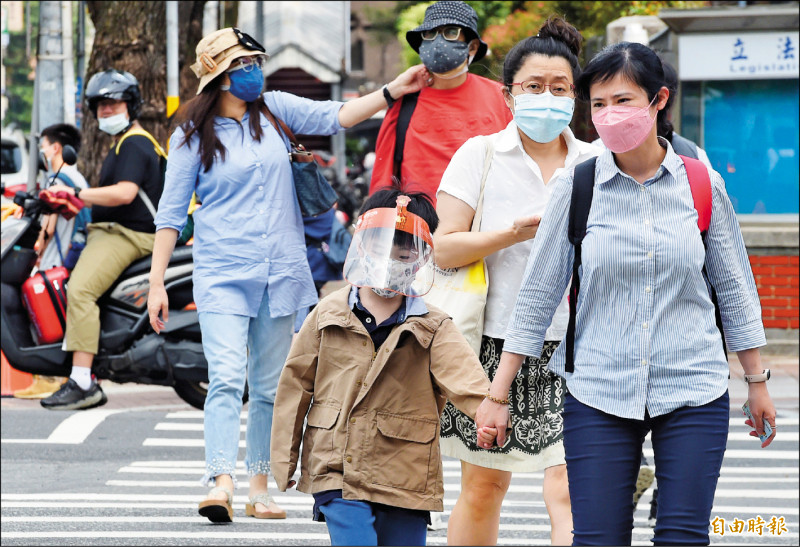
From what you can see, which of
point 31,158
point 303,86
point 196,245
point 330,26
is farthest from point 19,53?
point 196,245

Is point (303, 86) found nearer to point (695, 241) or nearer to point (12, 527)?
point (12, 527)

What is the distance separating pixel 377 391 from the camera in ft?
12.9

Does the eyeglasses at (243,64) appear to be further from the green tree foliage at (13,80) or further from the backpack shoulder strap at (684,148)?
the green tree foliage at (13,80)

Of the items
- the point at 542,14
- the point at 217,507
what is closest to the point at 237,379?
the point at 217,507

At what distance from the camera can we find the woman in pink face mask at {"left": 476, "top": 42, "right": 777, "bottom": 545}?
3.53 metres

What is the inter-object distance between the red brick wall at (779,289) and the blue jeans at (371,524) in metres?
8.92

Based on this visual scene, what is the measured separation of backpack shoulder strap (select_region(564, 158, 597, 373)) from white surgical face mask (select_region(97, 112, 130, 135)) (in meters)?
4.32

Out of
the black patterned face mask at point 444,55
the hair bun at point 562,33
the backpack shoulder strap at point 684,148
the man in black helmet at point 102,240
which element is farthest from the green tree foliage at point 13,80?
the hair bun at point 562,33

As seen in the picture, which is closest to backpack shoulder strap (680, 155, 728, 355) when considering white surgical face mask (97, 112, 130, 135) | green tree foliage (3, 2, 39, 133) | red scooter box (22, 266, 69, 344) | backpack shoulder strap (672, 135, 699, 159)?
backpack shoulder strap (672, 135, 699, 159)

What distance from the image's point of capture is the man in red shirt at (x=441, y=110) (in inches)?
206

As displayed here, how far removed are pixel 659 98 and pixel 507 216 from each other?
92 cm

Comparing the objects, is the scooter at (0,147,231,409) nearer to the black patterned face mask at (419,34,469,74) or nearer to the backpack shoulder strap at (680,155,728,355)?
the black patterned face mask at (419,34,469,74)

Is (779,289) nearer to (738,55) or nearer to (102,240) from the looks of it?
(738,55)

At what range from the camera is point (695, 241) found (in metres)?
3.57
